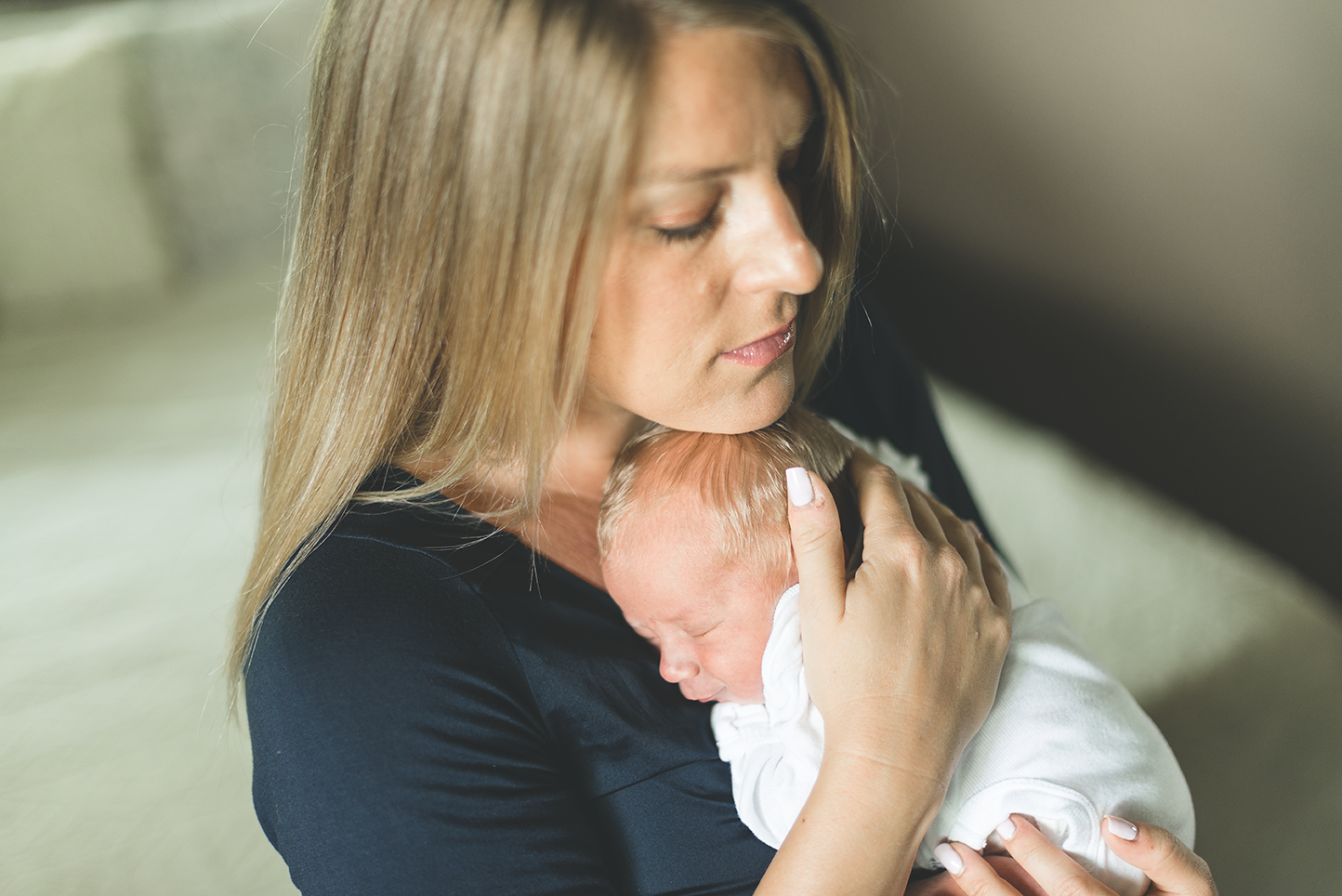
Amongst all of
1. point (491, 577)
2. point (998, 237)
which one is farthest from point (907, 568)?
point (998, 237)

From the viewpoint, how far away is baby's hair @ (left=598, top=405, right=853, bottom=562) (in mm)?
953

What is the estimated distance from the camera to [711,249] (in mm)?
834

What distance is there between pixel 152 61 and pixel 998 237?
2.02 meters

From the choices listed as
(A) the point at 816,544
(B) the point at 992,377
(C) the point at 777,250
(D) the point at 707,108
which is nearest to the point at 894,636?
(A) the point at 816,544

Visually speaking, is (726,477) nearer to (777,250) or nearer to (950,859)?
(777,250)

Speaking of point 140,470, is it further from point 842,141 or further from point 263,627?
point 842,141

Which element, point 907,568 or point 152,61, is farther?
point 152,61

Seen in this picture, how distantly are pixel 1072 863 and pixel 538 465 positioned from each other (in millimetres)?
603

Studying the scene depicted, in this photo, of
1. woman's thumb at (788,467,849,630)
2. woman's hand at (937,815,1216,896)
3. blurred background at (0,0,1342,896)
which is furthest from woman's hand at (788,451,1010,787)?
blurred background at (0,0,1342,896)

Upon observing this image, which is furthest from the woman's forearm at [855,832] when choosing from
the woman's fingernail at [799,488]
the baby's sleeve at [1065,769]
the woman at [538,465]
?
the woman's fingernail at [799,488]

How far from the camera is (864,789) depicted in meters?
0.80

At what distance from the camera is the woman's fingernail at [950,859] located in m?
0.88

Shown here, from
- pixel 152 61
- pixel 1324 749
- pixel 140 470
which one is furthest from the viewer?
pixel 152 61

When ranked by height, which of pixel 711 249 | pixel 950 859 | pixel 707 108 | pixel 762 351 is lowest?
pixel 950 859
